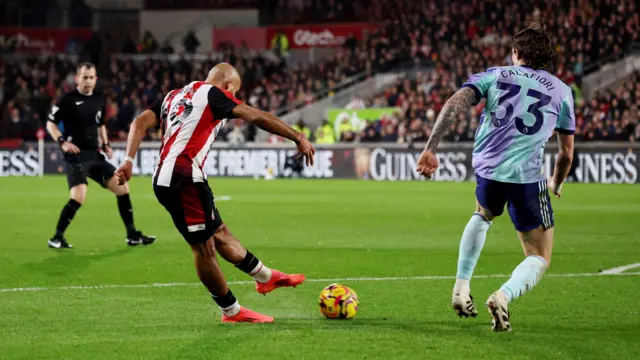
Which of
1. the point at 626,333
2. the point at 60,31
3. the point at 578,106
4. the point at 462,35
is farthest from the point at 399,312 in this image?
the point at 60,31

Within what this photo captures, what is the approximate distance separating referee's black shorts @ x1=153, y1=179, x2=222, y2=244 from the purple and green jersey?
202 cm

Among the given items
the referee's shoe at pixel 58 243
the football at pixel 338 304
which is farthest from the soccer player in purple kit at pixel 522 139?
the referee's shoe at pixel 58 243

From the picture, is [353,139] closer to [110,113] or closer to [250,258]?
[110,113]

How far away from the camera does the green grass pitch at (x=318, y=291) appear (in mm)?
6855

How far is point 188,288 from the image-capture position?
9.84 meters

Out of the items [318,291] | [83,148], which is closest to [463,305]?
[318,291]

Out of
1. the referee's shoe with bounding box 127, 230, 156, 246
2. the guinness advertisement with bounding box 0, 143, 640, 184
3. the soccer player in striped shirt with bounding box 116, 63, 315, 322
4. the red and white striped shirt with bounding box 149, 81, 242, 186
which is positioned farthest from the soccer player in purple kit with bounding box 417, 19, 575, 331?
the guinness advertisement with bounding box 0, 143, 640, 184

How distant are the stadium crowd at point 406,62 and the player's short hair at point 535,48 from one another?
23.2 metres

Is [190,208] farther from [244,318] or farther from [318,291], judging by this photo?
[318,291]

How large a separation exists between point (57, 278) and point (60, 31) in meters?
43.0

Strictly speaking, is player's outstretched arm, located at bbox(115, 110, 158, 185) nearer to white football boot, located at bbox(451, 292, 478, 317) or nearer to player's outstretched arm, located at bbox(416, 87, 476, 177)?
player's outstretched arm, located at bbox(416, 87, 476, 177)

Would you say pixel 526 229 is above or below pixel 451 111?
below

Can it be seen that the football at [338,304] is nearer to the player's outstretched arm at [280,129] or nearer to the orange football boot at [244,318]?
the orange football boot at [244,318]

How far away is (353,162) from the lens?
32.9m
